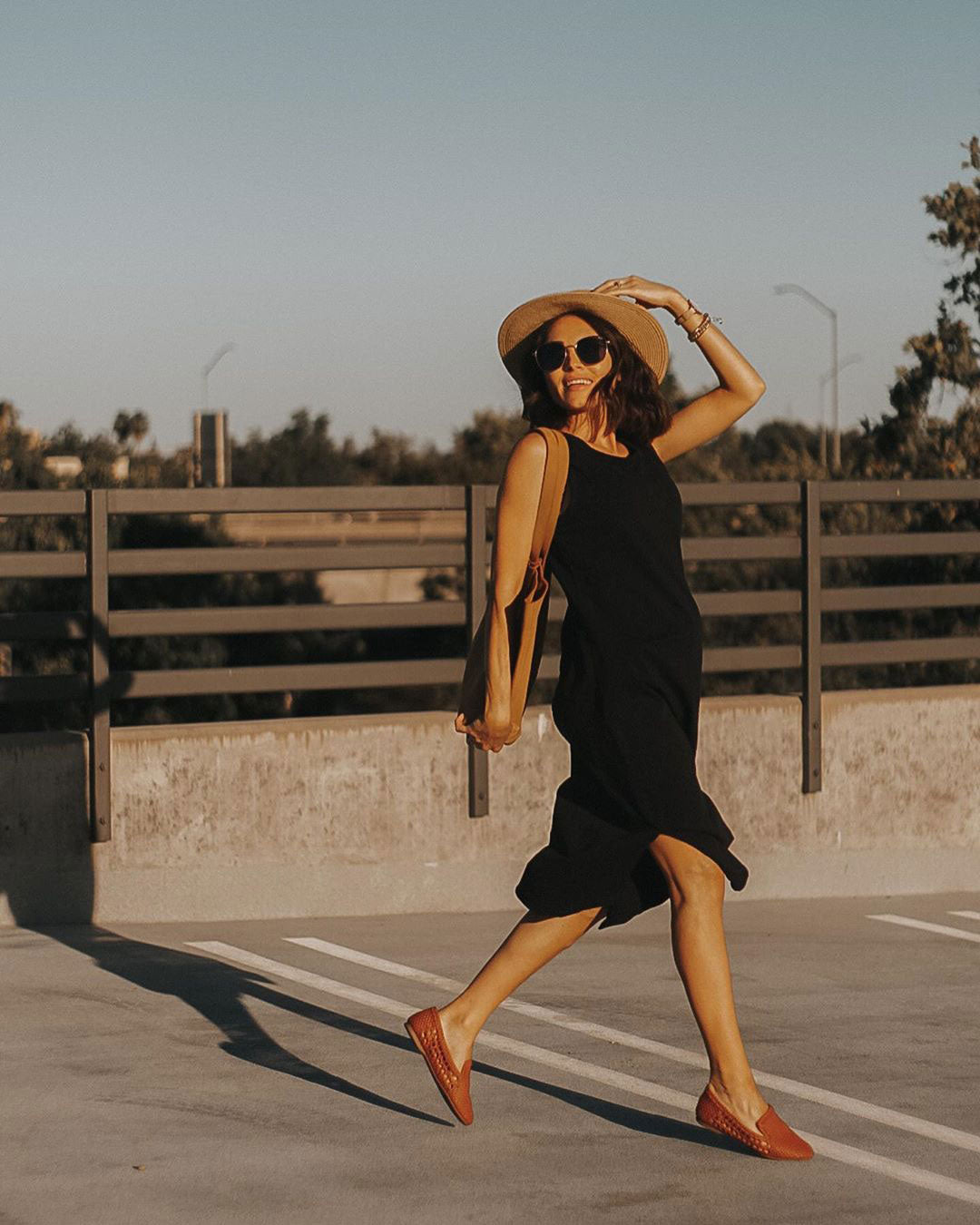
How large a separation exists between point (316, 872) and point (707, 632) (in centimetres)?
1334

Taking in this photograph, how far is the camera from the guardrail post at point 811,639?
8.76 meters

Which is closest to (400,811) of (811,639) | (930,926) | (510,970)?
(811,639)

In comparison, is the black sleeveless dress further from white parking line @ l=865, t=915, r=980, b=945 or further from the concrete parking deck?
white parking line @ l=865, t=915, r=980, b=945

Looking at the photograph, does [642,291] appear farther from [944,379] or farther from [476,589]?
[944,379]

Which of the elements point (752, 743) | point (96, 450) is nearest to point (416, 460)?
point (96, 450)

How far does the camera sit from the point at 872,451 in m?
18.8

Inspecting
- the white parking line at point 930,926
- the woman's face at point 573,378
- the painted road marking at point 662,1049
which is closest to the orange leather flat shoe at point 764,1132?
the painted road marking at point 662,1049

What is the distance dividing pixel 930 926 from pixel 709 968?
3.65 metres

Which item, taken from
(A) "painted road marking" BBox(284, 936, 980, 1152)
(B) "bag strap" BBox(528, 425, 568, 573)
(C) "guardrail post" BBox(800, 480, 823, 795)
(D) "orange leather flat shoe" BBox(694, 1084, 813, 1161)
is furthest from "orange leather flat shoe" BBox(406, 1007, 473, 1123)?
(C) "guardrail post" BBox(800, 480, 823, 795)

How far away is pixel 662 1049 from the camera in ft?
19.3

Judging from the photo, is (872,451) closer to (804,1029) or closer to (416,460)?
(804,1029)

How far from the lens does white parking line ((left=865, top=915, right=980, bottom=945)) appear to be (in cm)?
791

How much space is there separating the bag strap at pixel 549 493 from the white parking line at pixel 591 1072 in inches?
61.6

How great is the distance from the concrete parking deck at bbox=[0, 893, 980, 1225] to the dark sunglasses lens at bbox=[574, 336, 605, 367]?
1.89m
